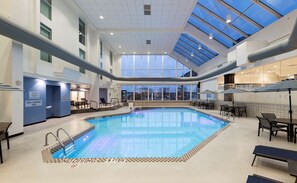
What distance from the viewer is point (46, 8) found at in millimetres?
7340

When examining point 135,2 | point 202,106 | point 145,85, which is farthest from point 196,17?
point 145,85

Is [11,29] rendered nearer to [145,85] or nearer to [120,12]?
[120,12]

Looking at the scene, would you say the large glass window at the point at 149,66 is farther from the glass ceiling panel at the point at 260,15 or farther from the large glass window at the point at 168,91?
the glass ceiling panel at the point at 260,15

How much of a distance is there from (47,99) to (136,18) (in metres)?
6.77

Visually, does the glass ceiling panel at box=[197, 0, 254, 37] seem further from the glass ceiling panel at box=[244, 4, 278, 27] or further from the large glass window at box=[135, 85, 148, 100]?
the large glass window at box=[135, 85, 148, 100]

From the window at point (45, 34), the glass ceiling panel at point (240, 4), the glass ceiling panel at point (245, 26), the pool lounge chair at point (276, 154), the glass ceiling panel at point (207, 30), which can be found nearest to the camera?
the pool lounge chair at point (276, 154)

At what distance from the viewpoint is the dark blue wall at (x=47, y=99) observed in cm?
689

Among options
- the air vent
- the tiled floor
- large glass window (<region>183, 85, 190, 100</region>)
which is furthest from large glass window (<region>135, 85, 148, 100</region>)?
Result: the tiled floor

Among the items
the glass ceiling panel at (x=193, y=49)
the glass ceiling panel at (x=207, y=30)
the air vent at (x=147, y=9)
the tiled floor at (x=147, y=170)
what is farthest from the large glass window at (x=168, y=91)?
the tiled floor at (x=147, y=170)

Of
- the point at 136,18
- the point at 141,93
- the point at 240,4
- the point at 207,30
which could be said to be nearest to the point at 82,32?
the point at 136,18

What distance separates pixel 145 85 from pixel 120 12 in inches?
465

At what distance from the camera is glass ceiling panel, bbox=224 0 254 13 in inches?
282

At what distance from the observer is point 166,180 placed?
2.64 metres

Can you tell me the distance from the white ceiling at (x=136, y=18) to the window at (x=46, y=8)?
1.30m
